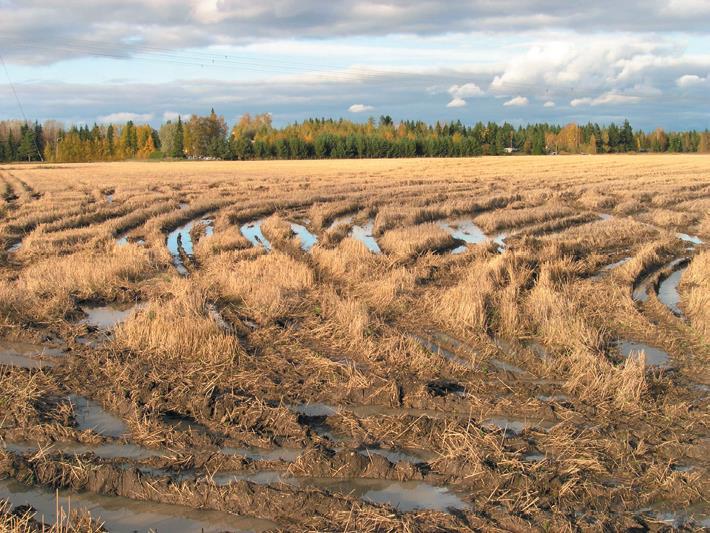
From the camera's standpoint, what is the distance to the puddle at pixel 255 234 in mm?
17234

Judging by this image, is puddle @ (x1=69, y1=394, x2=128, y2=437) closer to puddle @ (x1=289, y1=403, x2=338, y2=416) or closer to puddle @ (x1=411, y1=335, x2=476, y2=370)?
puddle @ (x1=289, y1=403, x2=338, y2=416)

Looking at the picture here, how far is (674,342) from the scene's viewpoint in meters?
8.74

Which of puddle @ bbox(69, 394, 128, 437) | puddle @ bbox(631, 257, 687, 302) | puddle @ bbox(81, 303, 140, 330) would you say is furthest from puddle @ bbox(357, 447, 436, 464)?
puddle @ bbox(631, 257, 687, 302)

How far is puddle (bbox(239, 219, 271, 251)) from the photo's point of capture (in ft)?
56.5

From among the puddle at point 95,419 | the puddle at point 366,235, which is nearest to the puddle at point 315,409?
the puddle at point 95,419

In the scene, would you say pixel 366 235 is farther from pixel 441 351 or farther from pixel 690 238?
pixel 441 351

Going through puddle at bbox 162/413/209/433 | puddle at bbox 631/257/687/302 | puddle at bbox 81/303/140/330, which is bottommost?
puddle at bbox 162/413/209/433

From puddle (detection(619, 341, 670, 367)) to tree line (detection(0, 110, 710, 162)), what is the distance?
10601 cm

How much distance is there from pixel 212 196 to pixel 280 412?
24552 mm

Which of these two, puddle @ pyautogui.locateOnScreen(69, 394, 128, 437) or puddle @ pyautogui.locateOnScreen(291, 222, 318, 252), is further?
puddle @ pyautogui.locateOnScreen(291, 222, 318, 252)

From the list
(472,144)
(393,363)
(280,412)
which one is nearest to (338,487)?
(280,412)

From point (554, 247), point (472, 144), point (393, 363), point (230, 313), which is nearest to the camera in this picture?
point (393, 363)

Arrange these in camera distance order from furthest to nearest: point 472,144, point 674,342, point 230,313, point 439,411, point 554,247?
point 472,144
point 554,247
point 230,313
point 674,342
point 439,411

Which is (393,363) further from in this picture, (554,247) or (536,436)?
(554,247)
